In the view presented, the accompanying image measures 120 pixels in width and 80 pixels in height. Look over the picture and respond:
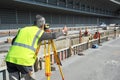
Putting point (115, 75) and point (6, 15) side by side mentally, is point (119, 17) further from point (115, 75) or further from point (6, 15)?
point (115, 75)

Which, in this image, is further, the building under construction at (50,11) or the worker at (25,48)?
the building under construction at (50,11)

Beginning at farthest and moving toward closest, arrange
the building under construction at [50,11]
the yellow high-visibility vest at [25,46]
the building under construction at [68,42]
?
the building under construction at [50,11] < the building under construction at [68,42] < the yellow high-visibility vest at [25,46]

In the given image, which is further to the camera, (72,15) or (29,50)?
(72,15)

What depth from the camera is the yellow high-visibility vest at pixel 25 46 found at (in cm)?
356

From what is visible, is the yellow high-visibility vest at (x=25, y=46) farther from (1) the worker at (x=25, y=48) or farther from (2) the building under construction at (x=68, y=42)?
(2) the building under construction at (x=68, y=42)

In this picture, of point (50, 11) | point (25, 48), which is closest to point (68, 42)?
point (25, 48)

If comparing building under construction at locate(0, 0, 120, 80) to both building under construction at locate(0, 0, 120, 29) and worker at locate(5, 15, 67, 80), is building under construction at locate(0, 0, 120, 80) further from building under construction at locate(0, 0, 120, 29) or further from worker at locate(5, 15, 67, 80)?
worker at locate(5, 15, 67, 80)

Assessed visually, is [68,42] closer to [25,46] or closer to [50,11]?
[25,46]

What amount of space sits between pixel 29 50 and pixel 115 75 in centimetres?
490

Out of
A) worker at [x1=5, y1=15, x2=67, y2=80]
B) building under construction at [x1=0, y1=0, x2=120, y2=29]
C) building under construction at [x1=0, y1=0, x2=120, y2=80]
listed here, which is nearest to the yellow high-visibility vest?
worker at [x1=5, y1=15, x2=67, y2=80]

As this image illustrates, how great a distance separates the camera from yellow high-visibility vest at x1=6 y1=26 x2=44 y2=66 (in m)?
3.56

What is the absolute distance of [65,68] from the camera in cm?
862

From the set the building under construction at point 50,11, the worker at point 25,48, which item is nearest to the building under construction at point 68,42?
the building under construction at point 50,11

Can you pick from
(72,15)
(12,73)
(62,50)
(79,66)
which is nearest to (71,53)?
(62,50)
